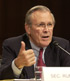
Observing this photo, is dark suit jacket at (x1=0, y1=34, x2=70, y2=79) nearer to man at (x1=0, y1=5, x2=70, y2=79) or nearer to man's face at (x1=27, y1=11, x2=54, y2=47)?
man at (x1=0, y1=5, x2=70, y2=79)

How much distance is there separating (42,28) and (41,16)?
0.35 feet

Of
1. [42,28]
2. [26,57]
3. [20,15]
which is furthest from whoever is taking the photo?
[20,15]

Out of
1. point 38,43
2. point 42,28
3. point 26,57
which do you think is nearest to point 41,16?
point 42,28

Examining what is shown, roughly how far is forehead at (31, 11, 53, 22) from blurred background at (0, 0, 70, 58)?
2215mm

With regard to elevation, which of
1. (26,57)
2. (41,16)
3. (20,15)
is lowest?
(20,15)

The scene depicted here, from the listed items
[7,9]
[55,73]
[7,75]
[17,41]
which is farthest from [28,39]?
[7,9]

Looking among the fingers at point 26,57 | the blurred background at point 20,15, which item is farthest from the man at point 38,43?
the blurred background at point 20,15

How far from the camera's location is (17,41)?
2057 millimetres

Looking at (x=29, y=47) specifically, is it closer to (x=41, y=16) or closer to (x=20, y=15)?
(x=41, y=16)

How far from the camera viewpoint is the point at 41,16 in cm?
193

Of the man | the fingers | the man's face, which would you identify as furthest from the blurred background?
the fingers

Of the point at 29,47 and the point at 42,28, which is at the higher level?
the point at 42,28

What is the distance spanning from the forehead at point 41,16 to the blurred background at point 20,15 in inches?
87.2

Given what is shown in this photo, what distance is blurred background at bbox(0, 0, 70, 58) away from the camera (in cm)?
411
